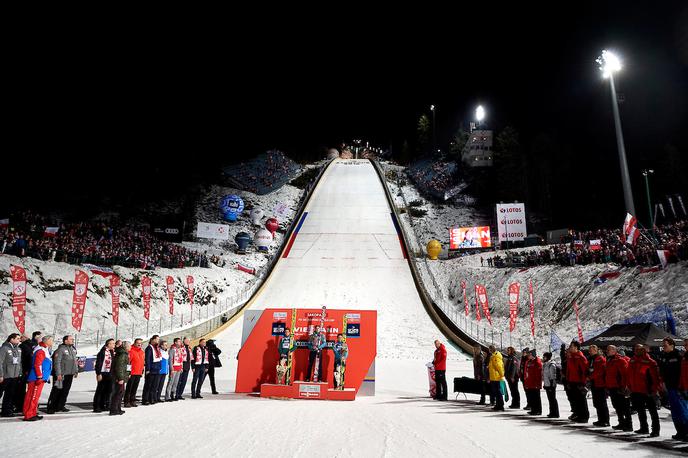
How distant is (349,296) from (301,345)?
1442 centimetres

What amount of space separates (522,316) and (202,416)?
19.7 meters

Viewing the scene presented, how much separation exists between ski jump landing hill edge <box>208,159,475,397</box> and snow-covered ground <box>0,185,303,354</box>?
2179mm

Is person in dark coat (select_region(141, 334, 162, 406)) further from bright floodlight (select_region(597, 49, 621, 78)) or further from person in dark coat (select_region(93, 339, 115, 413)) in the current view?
bright floodlight (select_region(597, 49, 621, 78))

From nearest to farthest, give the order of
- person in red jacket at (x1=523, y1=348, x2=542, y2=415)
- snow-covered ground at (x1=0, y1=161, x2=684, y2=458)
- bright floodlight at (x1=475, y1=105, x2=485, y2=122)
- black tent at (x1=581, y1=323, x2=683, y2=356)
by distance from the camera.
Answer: snow-covered ground at (x1=0, y1=161, x2=684, y2=458) < person in red jacket at (x1=523, y1=348, x2=542, y2=415) < black tent at (x1=581, y1=323, x2=683, y2=356) < bright floodlight at (x1=475, y1=105, x2=485, y2=122)

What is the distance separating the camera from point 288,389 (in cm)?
1048

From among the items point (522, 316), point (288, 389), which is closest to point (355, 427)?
point (288, 389)

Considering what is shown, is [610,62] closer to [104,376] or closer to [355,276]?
[355,276]

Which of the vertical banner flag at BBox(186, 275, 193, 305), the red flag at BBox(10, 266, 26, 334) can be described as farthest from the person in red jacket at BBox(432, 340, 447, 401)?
the vertical banner flag at BBox(186, 275, 193, 305)

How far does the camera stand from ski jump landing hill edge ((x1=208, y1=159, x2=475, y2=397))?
11469mm

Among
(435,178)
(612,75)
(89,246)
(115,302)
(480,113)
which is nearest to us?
(115,302)

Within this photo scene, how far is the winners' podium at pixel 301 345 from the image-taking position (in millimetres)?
11203

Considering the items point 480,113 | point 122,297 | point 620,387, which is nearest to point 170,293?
point 122,297

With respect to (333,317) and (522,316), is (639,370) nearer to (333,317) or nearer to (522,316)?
(333,317)

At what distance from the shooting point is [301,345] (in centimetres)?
1133
